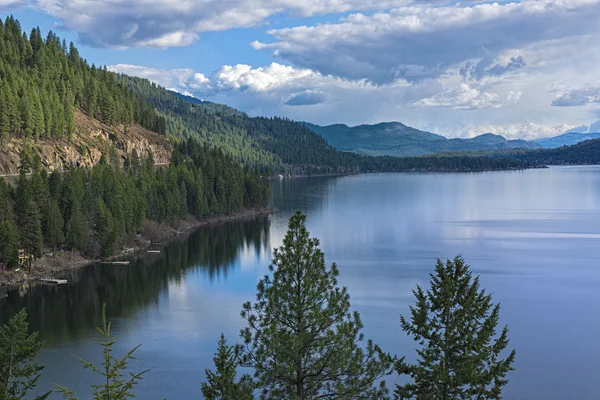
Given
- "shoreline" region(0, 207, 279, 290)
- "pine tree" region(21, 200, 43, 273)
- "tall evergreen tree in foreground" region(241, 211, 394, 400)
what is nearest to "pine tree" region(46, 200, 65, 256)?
"shoreline" region(0, 207, 279, 290)

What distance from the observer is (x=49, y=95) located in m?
150

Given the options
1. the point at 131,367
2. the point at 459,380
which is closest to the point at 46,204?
the point at 131,367

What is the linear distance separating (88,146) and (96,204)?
185 ft

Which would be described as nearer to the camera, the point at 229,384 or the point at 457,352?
the point at 457,352

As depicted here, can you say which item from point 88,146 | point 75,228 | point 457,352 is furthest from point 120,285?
point 88,146

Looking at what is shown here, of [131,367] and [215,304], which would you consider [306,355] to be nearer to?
[131,367]

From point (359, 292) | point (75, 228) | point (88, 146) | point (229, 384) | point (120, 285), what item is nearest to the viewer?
point (229, 384)

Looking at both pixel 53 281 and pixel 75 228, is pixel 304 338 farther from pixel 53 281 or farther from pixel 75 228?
pixel 75 228

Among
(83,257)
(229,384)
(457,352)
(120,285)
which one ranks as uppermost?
(457,352)

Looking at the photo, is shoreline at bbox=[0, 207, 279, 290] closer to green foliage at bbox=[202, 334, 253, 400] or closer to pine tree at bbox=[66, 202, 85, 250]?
pine tree at bbox=[66, 202, 85, 250]

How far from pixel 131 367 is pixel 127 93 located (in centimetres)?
15894

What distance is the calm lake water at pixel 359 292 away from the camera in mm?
48375

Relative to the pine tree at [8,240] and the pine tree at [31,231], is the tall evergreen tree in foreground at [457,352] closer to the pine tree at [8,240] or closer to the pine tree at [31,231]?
the pine tree at [8,240]

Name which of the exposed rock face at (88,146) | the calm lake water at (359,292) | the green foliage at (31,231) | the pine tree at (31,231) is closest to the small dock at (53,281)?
the calm lake water at (359,292)
